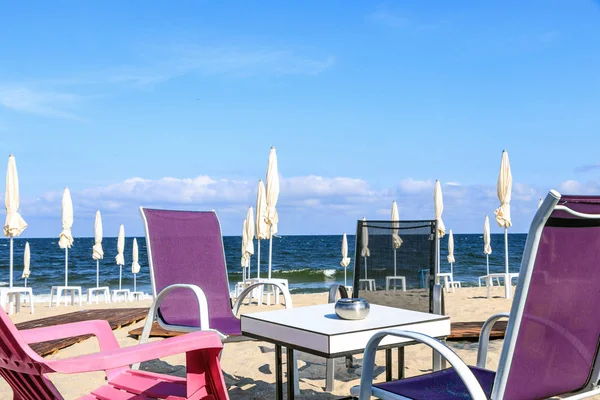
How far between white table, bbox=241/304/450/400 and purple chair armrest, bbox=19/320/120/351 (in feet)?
1.89

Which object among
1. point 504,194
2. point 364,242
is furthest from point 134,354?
point 504,194

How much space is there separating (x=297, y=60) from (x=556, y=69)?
5471 mm

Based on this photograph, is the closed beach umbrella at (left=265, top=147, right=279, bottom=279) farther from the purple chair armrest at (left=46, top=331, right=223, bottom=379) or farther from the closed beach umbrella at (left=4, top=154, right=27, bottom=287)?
the purple chair armrest at (left=46, top=331, right=223, bottom=379)

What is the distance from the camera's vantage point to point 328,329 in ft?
6.74

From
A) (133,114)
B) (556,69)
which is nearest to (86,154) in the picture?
(133,114)

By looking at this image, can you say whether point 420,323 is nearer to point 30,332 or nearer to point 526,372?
point 526,372

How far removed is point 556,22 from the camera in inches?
362

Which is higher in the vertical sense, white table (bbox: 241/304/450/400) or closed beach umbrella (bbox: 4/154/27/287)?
closed beach umbrella (bbox: 4/154/27/287)

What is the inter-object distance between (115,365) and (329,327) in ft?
2.79

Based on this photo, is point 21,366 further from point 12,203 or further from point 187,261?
point 12,203

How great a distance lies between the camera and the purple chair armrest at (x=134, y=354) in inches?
58.9

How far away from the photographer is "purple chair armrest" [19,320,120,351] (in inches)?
81.4

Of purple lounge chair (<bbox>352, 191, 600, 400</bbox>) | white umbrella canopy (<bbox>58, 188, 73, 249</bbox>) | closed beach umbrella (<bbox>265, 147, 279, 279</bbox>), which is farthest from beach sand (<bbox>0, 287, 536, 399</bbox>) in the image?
white umbrella canopy (<bbox>58, 188, 73, 249</bbox>)

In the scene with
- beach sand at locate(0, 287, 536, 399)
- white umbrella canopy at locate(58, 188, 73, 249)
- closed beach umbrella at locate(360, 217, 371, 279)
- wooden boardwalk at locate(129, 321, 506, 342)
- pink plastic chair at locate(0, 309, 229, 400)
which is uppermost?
white umbrella canopy at locate(58, 188, 73, 249)
